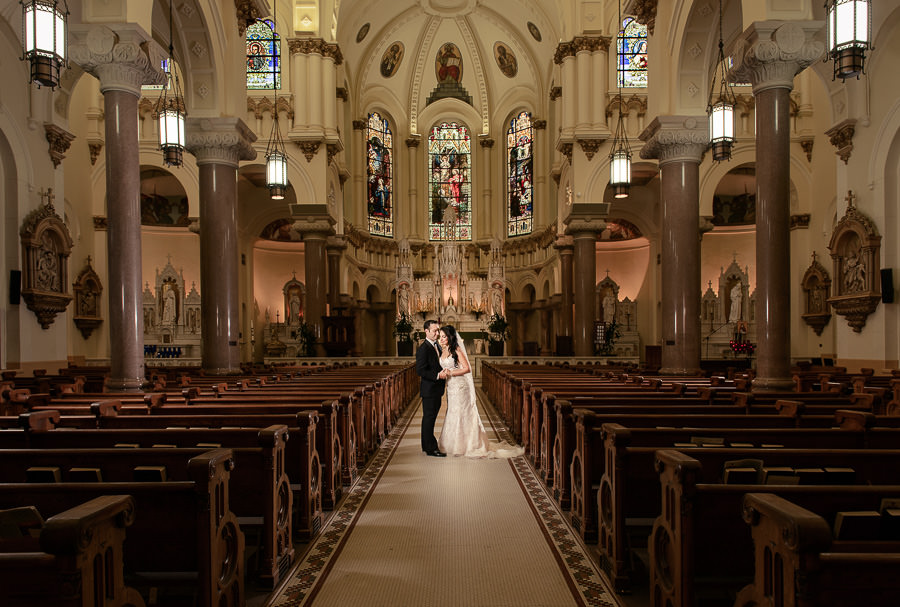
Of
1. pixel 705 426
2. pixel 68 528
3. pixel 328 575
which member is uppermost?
pixel 68 528

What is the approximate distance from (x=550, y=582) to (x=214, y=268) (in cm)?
1048

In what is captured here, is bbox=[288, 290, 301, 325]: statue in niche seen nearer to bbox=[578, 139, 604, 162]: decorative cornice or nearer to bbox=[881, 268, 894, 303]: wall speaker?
bbox=[578, 139, 604, 162]: decorative cornice

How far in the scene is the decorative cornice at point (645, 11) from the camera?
13234 millimetres

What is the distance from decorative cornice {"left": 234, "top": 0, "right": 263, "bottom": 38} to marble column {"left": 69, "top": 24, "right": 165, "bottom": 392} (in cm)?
501

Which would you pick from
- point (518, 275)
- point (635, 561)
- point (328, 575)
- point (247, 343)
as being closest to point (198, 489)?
point (328, 575)

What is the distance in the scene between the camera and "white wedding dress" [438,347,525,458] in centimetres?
820

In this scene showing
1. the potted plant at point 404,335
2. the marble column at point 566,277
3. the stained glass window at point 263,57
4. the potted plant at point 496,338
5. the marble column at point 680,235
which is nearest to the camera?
the marble column at point 680,235

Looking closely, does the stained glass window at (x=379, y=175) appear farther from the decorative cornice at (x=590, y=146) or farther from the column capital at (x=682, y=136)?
the column capital at (x=682, y=136)

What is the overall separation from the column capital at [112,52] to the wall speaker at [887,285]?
47.1 feet

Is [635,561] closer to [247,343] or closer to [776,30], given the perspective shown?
[776,30]

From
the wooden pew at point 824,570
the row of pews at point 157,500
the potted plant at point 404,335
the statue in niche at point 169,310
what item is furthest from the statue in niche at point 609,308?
the wooden pew at point 824,570

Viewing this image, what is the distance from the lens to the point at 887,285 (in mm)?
12828

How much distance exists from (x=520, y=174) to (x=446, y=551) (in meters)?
28.9

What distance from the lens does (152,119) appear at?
799 inches
